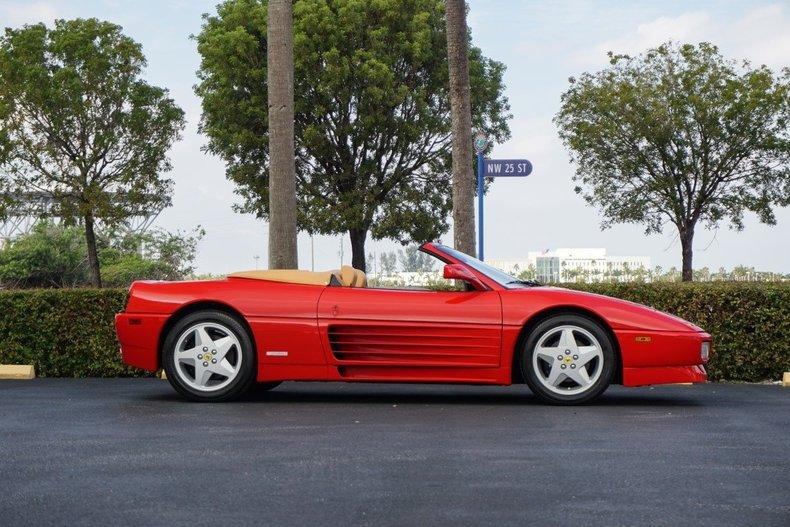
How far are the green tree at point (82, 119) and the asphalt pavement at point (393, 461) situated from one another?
30155 mm

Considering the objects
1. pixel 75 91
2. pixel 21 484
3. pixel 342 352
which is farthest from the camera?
pixel 75 91

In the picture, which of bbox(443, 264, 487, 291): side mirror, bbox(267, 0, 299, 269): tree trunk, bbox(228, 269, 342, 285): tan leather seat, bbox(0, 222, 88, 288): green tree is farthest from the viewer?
bbox(0, 222, 88, 288): green tree

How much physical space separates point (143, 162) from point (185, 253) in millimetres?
13620

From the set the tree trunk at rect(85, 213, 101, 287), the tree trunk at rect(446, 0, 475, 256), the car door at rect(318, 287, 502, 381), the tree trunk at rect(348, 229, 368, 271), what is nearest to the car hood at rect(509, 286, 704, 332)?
the car door at rect(318, 287, 502, 381)

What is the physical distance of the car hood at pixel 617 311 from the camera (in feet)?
28.0

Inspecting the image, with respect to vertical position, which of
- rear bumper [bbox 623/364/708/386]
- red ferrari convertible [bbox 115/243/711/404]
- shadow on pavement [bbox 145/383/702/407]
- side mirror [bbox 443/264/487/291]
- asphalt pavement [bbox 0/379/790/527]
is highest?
side mirror [bbox 443/264/487/291]

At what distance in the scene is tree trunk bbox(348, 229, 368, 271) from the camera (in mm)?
39062

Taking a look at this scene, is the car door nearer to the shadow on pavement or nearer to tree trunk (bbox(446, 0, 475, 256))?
the shadow on pavement

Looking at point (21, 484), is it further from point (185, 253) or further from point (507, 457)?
point (185, 253)

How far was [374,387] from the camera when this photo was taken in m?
10.7

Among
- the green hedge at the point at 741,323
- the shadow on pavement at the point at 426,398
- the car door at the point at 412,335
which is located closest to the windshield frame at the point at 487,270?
the car door at the point at 412,335

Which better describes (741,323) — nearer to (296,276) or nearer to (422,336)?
(422,336)

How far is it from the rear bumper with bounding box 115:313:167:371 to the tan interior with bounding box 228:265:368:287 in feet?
2.45

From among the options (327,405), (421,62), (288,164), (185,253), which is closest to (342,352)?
(327,405)
